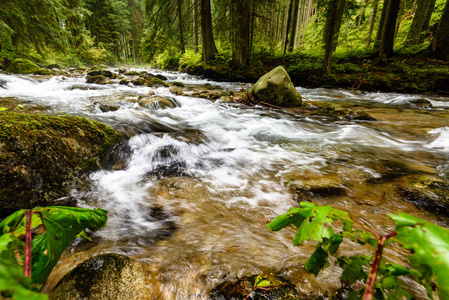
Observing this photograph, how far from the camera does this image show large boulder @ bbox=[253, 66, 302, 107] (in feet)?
23.3

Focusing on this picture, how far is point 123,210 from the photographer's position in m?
2.41

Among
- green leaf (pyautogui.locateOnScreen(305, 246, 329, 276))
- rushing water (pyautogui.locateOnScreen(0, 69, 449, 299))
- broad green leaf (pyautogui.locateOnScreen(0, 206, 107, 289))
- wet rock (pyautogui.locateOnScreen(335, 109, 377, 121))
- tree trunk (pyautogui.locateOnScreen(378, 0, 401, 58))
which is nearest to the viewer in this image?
broad green leaf (pyautogui.locateOnScreen(0, 206, 107, 289))

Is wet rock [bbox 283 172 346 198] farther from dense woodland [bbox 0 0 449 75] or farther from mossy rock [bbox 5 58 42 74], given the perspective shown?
mossy rock [bbox 5 58 42 74]

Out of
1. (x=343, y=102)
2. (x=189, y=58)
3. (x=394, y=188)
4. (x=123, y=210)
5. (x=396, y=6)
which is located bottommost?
(x=123, y=210)

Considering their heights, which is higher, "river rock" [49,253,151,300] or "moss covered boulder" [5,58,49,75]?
"moss covered boulder" [5,58,49,75]

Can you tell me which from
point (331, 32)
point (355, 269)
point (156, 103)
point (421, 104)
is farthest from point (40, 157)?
point (331, 32)

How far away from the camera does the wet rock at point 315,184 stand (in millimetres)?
2592

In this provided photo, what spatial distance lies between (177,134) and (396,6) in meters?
11.7

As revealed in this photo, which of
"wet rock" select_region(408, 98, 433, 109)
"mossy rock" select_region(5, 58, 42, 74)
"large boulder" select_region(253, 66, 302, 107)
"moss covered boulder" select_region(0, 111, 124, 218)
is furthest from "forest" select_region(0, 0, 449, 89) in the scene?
"moss covered boulder" select_region(0, 111, 124, 218)

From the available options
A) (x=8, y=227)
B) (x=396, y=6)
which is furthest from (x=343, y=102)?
(x=8, y=227)

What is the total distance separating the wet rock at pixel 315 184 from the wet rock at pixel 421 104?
22.5 feet

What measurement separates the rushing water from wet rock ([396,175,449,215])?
11 centimetres

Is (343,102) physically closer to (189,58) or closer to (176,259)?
(176,259)

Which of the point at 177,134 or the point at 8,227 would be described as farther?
the point at 177,134
